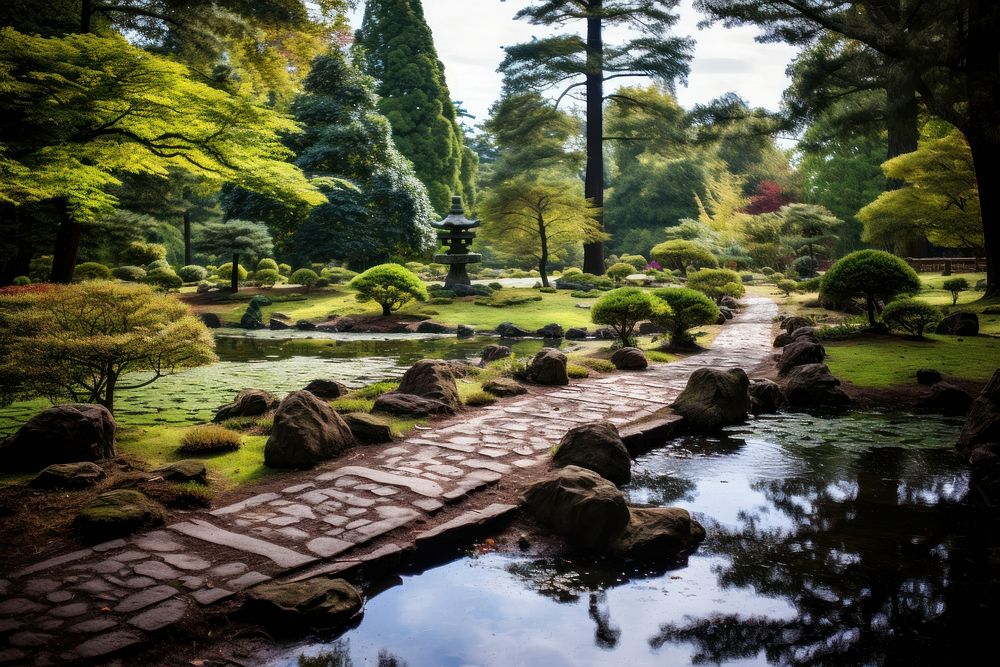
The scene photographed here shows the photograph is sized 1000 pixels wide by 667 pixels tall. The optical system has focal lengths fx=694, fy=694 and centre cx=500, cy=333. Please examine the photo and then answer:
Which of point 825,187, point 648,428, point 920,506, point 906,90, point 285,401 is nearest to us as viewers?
point 920,506

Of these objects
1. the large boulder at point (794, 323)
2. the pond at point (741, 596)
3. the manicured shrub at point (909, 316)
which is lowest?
the pond at point (741, 596)

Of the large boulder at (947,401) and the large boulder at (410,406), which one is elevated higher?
the large boulder at (410,406)

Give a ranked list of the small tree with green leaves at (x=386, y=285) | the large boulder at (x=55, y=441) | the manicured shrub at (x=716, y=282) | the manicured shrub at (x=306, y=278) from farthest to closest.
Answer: the manicured shrub at (x=306, y=278) → the manicured shrub at (x=716, y=282) → the small tree with green leaves at (x=386, y=285) → the large boulder at (x=55, y=441)

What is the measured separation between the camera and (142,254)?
29219mm

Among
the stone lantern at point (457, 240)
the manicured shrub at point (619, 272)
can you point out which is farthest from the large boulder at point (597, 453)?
the manicured shrub at point (619, 272)

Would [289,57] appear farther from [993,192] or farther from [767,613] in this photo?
[993,192]

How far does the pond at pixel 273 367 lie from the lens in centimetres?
791

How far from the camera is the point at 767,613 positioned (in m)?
3.59

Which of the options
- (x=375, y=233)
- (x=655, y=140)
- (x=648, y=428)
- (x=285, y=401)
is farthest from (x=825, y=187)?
(x=285, y=401)

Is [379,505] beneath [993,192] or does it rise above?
beneath

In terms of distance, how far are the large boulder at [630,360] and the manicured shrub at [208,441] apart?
6207 millimetres

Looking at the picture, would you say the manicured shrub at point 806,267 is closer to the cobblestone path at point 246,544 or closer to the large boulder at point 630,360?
the large boulder at point 630,360

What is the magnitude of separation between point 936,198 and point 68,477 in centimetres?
2100

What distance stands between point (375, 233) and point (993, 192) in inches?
777
